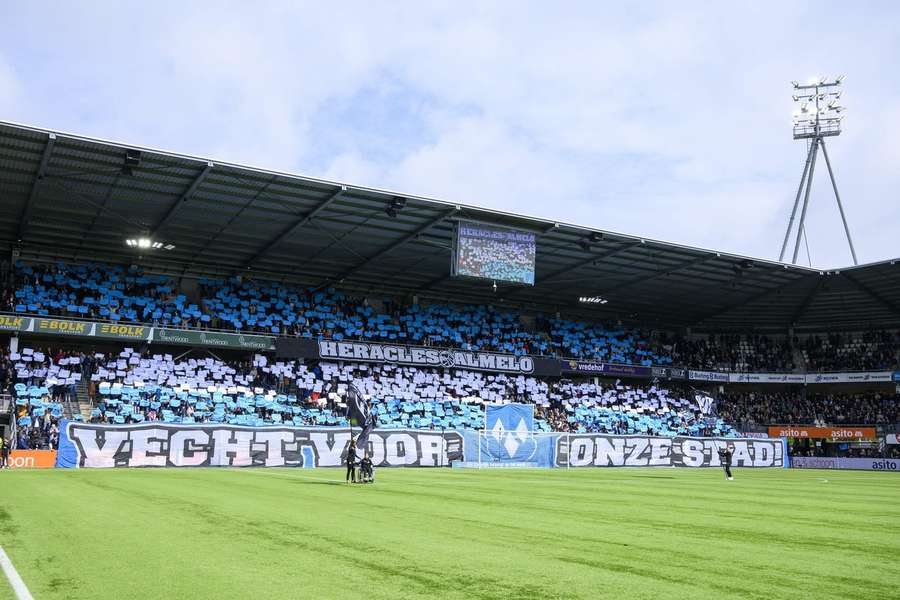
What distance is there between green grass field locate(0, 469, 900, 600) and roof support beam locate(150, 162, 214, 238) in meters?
18.6

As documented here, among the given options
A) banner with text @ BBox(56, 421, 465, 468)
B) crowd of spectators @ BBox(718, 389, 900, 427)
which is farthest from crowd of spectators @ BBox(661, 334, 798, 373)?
banner with text @ BBox(56, 421, 465, 468)

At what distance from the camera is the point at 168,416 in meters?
40.4

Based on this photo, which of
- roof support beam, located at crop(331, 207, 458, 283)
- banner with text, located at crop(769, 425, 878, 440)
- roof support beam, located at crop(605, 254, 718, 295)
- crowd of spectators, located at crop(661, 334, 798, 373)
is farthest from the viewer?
crowd of spectators, located at crop(661, 334, 798, 373)

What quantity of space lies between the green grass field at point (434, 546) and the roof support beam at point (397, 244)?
23869mm

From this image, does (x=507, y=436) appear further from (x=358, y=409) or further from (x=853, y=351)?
(x=853, y=351)

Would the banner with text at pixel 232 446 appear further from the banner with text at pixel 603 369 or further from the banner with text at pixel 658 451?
the banner with text at pixel 603 369

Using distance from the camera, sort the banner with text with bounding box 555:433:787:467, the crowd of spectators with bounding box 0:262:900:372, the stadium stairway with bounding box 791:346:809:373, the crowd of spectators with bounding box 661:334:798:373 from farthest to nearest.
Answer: the stadium stairway with bounding box 791:346:809:373
the crowd of spectators with bounding box 661:334:798:373
the crowd of spectators with bounding box 0:262:900:372
the banner with text with bounding box 555:433:787:467

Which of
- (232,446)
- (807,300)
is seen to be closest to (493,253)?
(232,446)

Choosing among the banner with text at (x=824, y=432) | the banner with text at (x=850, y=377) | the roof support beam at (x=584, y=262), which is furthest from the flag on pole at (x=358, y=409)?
the banner with text at (x=850, y=377)

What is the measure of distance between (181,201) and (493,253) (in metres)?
15.9

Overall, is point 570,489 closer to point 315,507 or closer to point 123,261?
point 315,507

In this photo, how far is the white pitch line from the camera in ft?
22.0

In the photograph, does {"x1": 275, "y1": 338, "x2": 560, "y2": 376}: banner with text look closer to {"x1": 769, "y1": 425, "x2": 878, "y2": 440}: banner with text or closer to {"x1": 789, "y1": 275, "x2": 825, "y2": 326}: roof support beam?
{"x1": 769, "y1": 425, "x2": 878, "y2": 440}: banner with text

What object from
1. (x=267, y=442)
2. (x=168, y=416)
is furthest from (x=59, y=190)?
(x=267, y=442)
